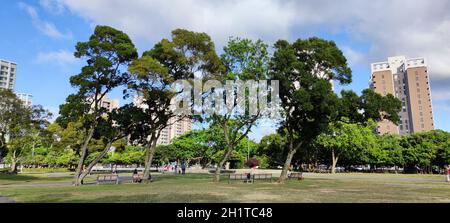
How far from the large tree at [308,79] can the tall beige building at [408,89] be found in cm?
10175

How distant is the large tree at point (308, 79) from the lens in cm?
2423

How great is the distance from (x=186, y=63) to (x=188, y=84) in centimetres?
172

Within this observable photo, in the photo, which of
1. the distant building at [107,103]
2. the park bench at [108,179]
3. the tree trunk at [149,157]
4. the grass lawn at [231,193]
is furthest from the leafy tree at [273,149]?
the grass lawn at [231,193]

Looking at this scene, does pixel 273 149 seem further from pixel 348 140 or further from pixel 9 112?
pixel 9 112

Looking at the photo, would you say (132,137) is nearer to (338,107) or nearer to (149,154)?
(149,154)

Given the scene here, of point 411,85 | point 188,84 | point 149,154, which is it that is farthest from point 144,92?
point 411,85

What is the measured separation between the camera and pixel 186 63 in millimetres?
27391

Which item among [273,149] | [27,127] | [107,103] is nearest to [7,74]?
[107,103]

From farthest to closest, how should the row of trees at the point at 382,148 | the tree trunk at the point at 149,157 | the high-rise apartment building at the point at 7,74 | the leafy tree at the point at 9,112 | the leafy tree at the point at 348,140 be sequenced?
the high-rise apartment building at the point at 7,74
the row of trees at the point at 382,148
the leafy tree at the point at 348,140
the leafy tree at the point at 9,112
the tree trunk at the point at 149,157

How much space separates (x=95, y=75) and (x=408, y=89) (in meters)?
123

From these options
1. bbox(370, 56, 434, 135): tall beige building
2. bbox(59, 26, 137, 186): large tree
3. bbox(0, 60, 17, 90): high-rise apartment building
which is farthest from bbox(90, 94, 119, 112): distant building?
bbox(0, 60, 17, 90): high-rise apartment building

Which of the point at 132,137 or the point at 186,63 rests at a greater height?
the point at 186,63

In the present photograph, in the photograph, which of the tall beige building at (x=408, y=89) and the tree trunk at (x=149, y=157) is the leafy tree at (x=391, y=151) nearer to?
the tree trunk at (x=149, y=157)
